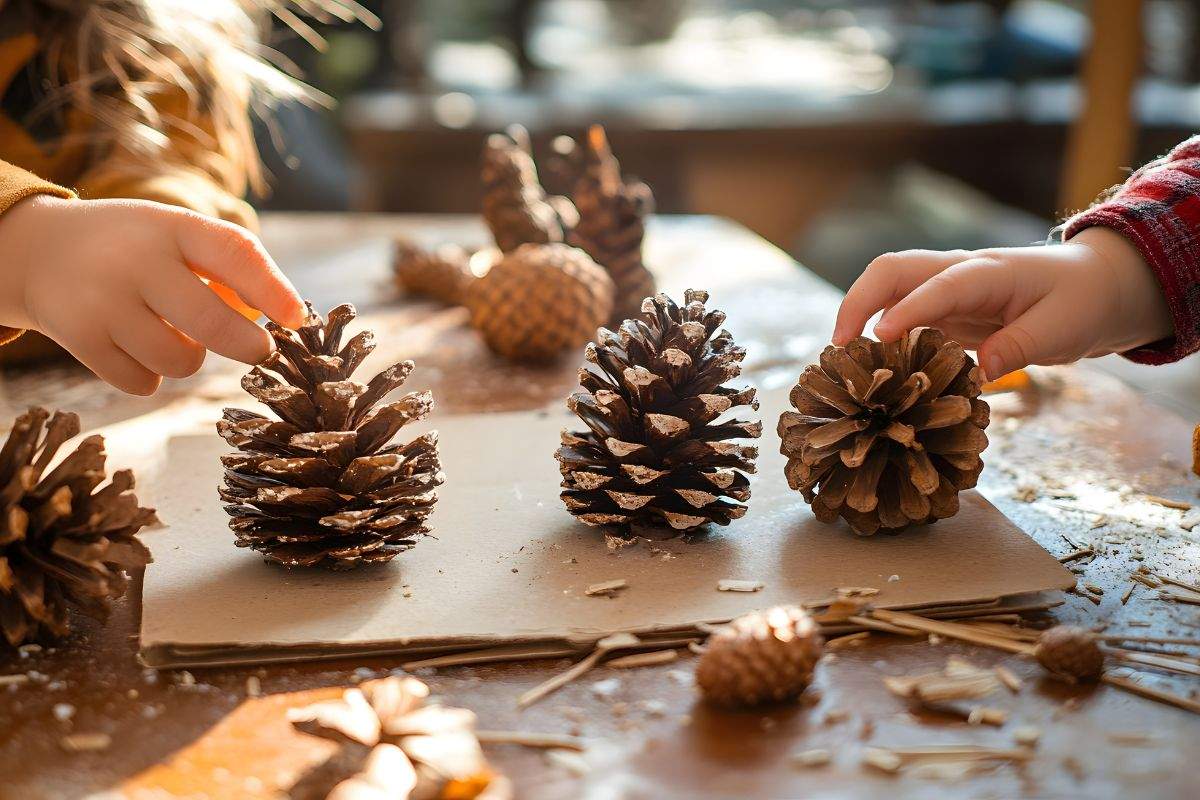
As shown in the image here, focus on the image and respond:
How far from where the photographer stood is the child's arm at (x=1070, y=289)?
773 mm

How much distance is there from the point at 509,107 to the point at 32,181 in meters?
2.62

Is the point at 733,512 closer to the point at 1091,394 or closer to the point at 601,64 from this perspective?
the point at 1091,394

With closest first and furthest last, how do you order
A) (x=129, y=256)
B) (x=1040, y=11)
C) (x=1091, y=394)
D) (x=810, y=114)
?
(x=129, y=256) < (x=1091, y=394) < (x=810, y=114) < (x=1040, y=11)

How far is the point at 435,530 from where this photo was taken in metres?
0.77

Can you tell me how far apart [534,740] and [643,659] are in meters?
0.09

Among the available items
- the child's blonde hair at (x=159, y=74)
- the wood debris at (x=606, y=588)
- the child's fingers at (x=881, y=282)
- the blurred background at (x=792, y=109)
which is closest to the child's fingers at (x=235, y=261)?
the wood debris at (x=606, y=588)

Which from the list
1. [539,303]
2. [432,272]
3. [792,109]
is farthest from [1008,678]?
[792,109]

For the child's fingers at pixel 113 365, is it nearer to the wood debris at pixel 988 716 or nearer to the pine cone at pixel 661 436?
the pine cone at pixel 661 436

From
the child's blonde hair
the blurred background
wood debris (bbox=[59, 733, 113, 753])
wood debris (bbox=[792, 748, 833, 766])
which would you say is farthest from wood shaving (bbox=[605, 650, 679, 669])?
the blurred background

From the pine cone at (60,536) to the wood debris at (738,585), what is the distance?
32cm

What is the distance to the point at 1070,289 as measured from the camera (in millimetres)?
793

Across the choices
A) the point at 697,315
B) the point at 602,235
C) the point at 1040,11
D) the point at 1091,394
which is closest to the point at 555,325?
the point at 602,235

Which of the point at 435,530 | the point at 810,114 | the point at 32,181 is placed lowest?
the point at 435,530

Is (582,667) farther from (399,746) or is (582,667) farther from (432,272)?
(432,272)
